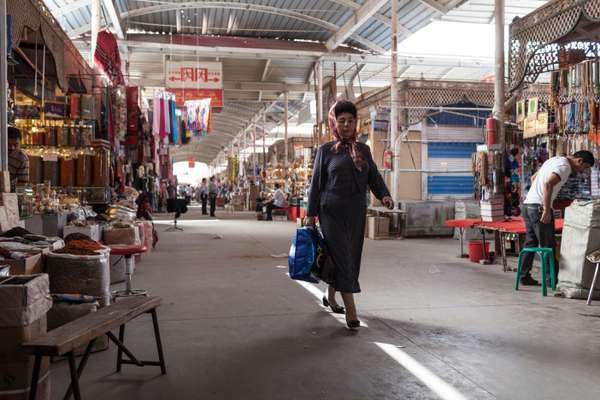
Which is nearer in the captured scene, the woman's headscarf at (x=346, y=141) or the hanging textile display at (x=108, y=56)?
the woman's headscarf at (x=346, y=141)

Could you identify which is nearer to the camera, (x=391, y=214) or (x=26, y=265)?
(x=26, y=265)

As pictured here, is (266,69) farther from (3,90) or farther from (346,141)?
(346,141)

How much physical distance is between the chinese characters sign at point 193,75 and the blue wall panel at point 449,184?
21.0 ft

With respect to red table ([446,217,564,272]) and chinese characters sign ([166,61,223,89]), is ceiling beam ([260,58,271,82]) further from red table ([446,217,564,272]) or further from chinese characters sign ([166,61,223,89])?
red table ([446,217,564,272])

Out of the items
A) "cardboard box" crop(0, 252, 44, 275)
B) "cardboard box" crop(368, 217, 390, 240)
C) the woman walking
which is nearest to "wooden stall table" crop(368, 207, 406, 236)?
"cardboard box" crop(368, 217, 390, 240)

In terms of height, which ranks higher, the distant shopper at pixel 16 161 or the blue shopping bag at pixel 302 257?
the distant shopper at pixel 16 161

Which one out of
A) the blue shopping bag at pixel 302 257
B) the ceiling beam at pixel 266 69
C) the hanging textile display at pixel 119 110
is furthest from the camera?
the ceiling beam at pixel 266 69

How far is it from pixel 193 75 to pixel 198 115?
1241mm

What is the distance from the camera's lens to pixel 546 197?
5.72 metres

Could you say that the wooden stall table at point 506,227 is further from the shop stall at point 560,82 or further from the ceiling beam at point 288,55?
the ceiling beam at point 288,55

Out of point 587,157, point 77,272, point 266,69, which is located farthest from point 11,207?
point 266,69

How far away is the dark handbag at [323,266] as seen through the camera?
4332mm

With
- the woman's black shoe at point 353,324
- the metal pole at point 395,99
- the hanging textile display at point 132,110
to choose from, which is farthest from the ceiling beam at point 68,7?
the woman's black shoe at point 353,324

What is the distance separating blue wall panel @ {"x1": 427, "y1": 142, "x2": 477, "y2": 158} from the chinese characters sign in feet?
19.9
